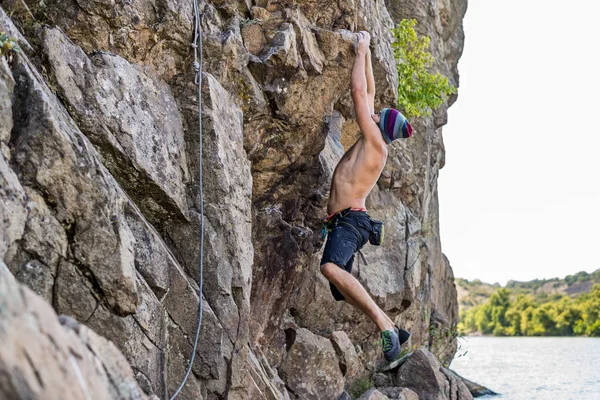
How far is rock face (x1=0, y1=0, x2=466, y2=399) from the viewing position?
5.06 m

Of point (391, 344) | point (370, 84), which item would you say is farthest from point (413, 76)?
point (391, 344)

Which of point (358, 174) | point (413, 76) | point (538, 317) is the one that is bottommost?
point (538, 317)

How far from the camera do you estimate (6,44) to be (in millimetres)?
4965

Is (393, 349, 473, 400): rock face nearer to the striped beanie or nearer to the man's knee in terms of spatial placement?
the man's knee

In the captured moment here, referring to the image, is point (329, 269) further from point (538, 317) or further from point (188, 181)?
point (538, 317)

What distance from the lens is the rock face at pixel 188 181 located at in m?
5.06

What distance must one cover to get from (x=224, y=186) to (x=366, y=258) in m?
5.97

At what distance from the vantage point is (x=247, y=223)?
755 centimetres

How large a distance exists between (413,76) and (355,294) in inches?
358

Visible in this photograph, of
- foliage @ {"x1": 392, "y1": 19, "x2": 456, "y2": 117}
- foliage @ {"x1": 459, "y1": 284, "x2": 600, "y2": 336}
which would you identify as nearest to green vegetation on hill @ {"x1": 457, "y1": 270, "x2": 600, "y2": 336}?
foliage @ {"x1": 459, "y1": 284, "x2": 600, "y2": 336}

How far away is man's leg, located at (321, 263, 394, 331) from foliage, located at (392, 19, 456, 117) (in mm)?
7617

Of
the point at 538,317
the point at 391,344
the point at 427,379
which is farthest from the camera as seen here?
the point at 538,317

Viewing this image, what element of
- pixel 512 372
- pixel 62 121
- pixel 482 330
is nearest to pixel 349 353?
pixel 62 121

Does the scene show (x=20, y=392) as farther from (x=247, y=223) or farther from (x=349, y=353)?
(x=349, y=353)
